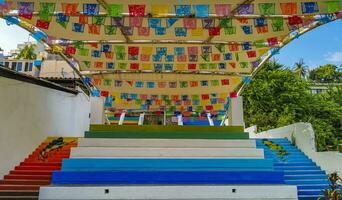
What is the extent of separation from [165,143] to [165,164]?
97 centimetres

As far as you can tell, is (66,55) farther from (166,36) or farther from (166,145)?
(166,145)

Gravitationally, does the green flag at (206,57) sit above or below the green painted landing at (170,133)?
above

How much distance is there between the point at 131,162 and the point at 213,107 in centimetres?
765

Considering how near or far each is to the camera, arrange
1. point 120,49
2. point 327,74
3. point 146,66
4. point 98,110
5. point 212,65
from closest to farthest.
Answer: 1. point 120,49
2. point 212,65
3. point 146,66
4. point 98,110
5. point 327,74

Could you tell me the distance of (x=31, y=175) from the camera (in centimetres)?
686

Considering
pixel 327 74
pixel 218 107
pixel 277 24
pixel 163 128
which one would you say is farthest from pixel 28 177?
pixel 327 74

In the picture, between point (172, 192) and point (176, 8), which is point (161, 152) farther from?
point (176, 8)

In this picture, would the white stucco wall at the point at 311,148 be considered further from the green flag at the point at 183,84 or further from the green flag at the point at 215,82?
the green flag at the point at 183,84

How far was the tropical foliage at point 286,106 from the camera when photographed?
67.3 ft

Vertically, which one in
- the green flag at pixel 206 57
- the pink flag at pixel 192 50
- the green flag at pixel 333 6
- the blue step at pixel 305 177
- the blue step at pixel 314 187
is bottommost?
the blue step at pixel 314 187

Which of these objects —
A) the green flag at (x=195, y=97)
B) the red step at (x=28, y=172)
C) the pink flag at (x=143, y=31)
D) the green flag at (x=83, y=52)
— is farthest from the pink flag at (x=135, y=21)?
the green flag at (x=195, y=97)

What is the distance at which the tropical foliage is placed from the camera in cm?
2052

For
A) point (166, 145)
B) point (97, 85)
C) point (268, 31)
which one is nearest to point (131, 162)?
point (166, 145)

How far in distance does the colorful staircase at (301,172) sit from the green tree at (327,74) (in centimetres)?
3257
